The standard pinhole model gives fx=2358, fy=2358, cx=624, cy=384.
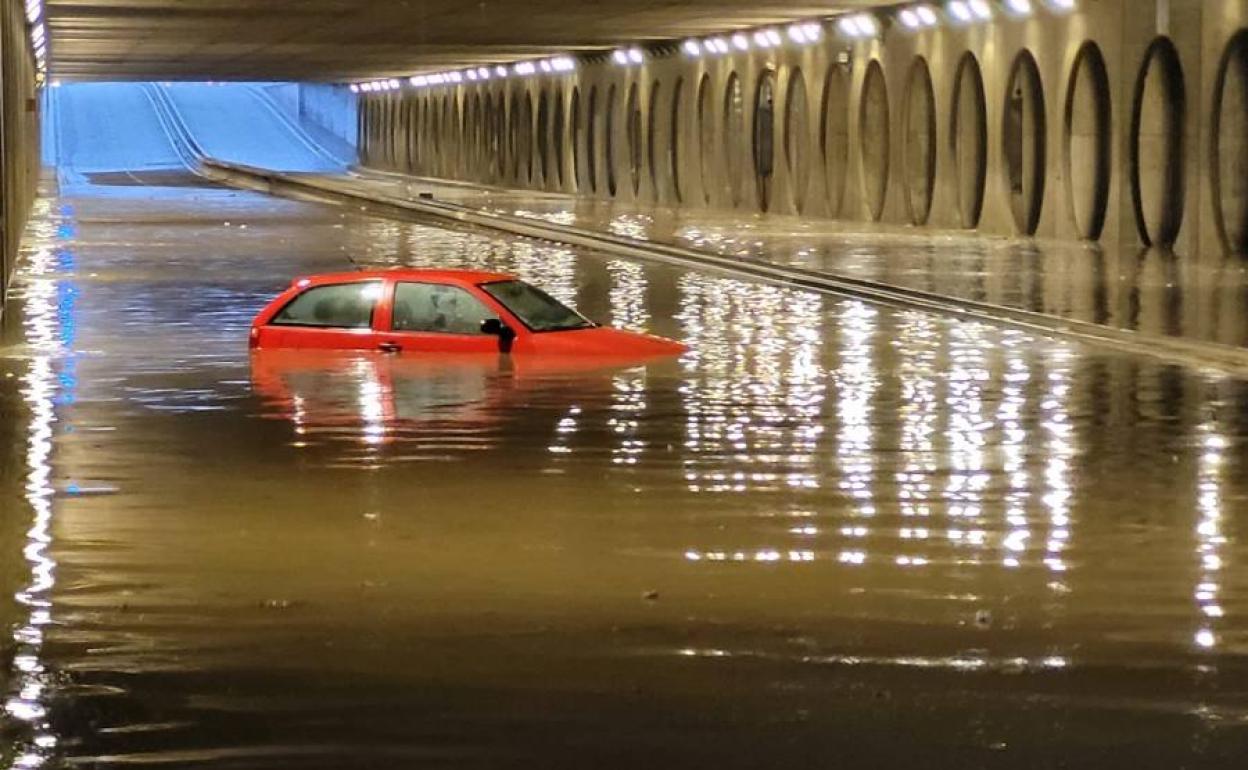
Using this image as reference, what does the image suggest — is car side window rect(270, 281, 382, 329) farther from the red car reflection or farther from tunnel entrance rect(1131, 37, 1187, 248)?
tunnel entrance rect(1131, 37, 1187, 248)

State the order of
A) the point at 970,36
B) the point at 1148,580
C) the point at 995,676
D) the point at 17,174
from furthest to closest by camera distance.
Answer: the point at 970,36, the point at 17,174, the point at 1148,580, the point at 995,676

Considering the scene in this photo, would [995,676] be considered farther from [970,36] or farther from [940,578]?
[970,36]

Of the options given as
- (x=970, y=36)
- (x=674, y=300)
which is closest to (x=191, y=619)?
(x=674, y=300)

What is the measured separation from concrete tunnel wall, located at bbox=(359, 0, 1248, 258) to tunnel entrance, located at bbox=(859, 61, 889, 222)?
0.04 m

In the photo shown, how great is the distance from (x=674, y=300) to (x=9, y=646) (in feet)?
58.7

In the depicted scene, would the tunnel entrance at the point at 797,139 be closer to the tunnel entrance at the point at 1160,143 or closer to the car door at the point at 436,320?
the tunnel entrance at the point at 1160,143

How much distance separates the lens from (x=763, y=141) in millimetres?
54000

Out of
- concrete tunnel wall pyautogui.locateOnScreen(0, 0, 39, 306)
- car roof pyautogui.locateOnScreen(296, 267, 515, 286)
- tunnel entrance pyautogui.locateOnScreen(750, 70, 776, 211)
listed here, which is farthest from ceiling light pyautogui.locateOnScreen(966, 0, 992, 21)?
car roof pyautogui.locateOnScreen(296, 267, 515, 286)

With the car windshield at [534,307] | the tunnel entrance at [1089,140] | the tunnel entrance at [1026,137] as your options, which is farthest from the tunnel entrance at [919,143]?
the car windshield at [534,307]

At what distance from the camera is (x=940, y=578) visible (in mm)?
9141

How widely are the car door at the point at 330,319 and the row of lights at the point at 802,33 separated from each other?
2121 cm

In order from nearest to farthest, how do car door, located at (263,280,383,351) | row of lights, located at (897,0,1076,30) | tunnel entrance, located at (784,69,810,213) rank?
car door, located at (263,280,383,351) → row of lights, located at (897,0,1076,30) → tunnel entrance, located at (784,69,810,213)

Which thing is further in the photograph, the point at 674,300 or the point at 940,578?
the point at 674,300

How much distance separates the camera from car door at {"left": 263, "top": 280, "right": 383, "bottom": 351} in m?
18.8
